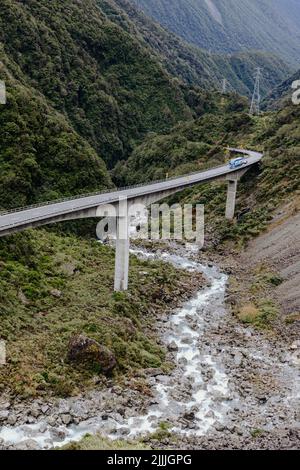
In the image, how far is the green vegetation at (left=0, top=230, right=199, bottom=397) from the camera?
32094 mm

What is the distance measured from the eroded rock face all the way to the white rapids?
3.26 m

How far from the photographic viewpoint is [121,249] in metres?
47.2

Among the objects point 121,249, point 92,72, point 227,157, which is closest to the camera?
point 121,249

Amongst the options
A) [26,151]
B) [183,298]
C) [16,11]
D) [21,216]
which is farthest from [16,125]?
[16,11]

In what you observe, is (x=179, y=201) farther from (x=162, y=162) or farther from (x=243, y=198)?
(x=162, y=162)

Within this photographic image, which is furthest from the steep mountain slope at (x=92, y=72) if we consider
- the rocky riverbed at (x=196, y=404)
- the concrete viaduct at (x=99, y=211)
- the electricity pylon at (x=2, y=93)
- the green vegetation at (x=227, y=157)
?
the rocky riverbed at (x=196, y=404)

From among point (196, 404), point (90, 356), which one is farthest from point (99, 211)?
point (196, 404)

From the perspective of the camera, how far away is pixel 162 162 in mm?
105625

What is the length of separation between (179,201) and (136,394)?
56.4 metres

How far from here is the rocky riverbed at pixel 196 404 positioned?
89.5 ft

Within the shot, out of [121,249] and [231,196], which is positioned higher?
[231,196]

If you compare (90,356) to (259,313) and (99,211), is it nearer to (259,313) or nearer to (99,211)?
(99,211)

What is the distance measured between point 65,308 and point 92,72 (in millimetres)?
95594

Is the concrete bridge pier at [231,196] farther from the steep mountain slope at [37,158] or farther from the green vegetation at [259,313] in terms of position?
the green vegetation at [259,313]
